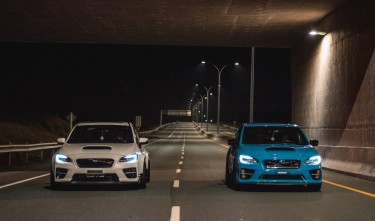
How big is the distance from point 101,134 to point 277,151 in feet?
14.7

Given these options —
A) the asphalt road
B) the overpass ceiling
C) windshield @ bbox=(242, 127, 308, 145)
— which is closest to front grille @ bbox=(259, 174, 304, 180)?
the asphalt road

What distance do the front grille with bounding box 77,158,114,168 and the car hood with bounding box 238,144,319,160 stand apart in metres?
2.88

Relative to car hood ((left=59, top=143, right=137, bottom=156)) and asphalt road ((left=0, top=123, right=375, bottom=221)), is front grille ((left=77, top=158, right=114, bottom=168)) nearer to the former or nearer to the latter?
car hood ((left=59, top=143, right=137, bottom=156))

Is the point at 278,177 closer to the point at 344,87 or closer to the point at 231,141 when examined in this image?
the point at 231,141

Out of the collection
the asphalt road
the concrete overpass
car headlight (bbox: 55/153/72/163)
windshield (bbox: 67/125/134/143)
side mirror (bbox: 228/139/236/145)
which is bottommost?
the asphalt road

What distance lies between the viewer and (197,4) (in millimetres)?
20328

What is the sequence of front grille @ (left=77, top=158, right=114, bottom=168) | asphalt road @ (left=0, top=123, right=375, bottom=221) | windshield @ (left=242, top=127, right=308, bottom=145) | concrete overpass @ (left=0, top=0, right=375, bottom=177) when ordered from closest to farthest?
asphalt road @ (left=0, top=123, right=375, bottom=221) < front grille @ (left=77, top=158, right=114, bottom=168) < windshield @ (left=242, top=127, right=308, bottom=145) < concrete overpass @ (left=0, top=0, right=375, bottom=177)

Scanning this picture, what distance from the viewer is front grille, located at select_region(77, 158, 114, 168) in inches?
521

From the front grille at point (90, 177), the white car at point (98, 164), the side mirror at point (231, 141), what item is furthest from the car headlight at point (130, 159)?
the side mirror at point (231, 141)

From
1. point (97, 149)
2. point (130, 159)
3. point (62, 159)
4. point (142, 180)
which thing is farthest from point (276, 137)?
point (62, 159)

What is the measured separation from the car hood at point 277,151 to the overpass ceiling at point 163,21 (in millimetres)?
7383

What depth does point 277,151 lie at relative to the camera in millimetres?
13406

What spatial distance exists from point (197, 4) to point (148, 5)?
1.64 meters

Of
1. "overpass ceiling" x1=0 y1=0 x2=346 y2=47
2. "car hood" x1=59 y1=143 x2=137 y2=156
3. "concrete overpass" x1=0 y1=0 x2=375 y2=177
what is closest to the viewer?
"car hood" x1=59 y1=143 x2=137 y2=156
